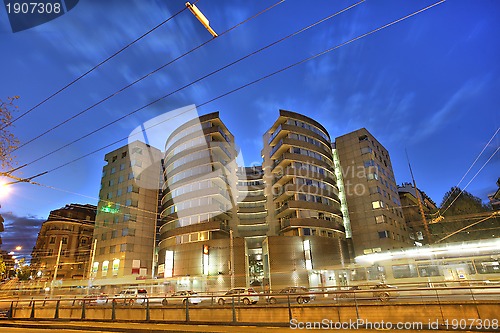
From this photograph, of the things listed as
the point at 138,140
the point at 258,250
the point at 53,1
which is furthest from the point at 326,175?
the point at 53,1

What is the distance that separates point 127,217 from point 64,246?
31.5 meters

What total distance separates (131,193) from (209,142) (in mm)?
23962

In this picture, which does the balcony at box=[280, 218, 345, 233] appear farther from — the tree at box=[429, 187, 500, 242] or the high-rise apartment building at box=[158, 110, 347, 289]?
the tree at box=[429, 187, 500, 242]

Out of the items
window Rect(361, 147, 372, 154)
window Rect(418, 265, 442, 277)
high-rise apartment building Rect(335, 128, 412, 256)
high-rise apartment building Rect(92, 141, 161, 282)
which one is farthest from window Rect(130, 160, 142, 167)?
window Rect(418, 265, 442, 277)

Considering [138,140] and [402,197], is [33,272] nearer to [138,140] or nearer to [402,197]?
[138,140]

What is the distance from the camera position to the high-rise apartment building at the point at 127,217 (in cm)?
6362

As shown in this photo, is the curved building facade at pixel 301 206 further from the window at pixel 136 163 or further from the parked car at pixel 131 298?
the window at pixel 136 163

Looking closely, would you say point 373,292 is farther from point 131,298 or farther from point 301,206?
point 301,206

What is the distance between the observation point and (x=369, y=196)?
214 ft

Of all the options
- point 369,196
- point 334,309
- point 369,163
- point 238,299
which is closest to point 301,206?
point 369,196

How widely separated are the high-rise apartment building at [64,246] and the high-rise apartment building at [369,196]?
67189 millimetres

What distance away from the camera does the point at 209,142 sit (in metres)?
61.7

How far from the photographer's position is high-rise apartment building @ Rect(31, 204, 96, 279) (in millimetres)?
80250

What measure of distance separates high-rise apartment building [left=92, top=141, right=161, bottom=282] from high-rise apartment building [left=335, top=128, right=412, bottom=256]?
46.6 metres
